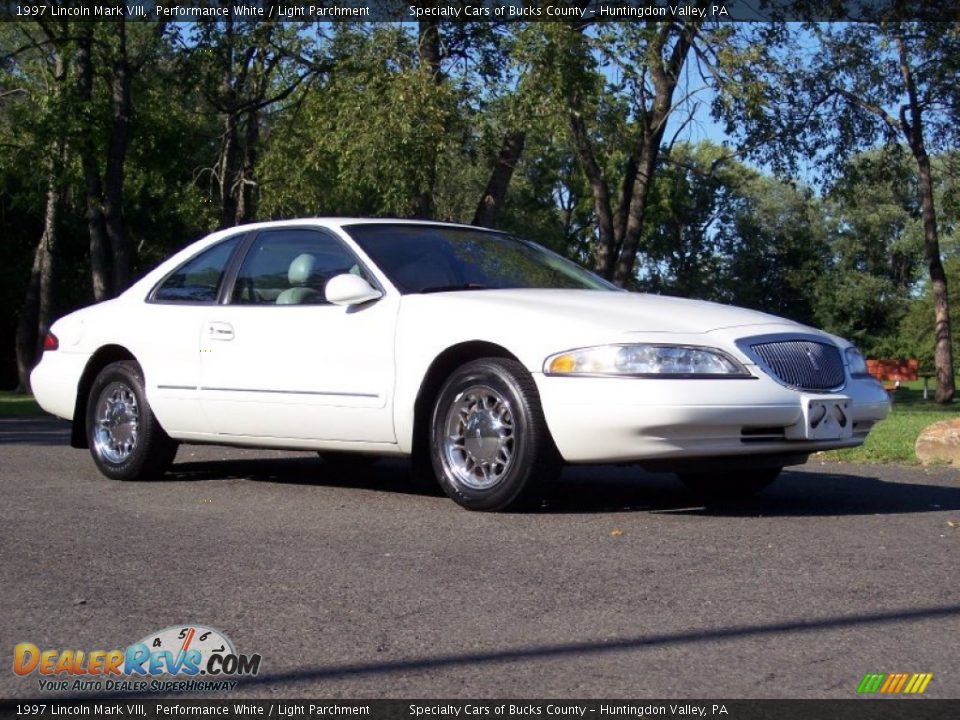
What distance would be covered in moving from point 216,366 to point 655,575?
3632 millimetres

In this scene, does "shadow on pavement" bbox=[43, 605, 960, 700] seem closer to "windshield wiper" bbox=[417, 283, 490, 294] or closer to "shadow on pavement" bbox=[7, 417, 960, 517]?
"shadow on pavement" bbox=[7, 417, 960, 517]

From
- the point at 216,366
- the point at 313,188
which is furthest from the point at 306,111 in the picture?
the point at 216,366

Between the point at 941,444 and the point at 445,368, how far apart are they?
4.69 m

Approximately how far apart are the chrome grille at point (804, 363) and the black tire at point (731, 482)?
92 cm

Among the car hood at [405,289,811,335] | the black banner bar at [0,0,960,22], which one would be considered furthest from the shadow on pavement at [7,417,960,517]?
the black banner bar at [0,0,960,22]

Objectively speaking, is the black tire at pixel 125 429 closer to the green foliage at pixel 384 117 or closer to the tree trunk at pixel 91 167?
the green foliage at pixel 384 117

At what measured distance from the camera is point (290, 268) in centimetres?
782

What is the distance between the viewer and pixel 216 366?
7844mm

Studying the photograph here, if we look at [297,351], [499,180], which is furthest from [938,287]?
[297,351]

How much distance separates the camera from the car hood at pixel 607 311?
6.45 m

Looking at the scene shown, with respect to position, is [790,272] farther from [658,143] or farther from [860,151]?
[658,143]

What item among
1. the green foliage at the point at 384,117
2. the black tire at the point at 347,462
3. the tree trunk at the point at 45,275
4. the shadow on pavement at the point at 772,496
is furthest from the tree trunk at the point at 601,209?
the shadow on pavement at the point at 772,496

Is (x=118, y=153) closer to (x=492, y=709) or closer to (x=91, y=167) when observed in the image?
(x=91, y=167)

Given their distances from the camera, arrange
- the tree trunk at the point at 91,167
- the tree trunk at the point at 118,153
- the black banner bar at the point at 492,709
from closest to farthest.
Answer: the black banner bar at the point at 492,709 → the tree trunk at the point at 118,153 → the tree trunk at the point at 91,167
